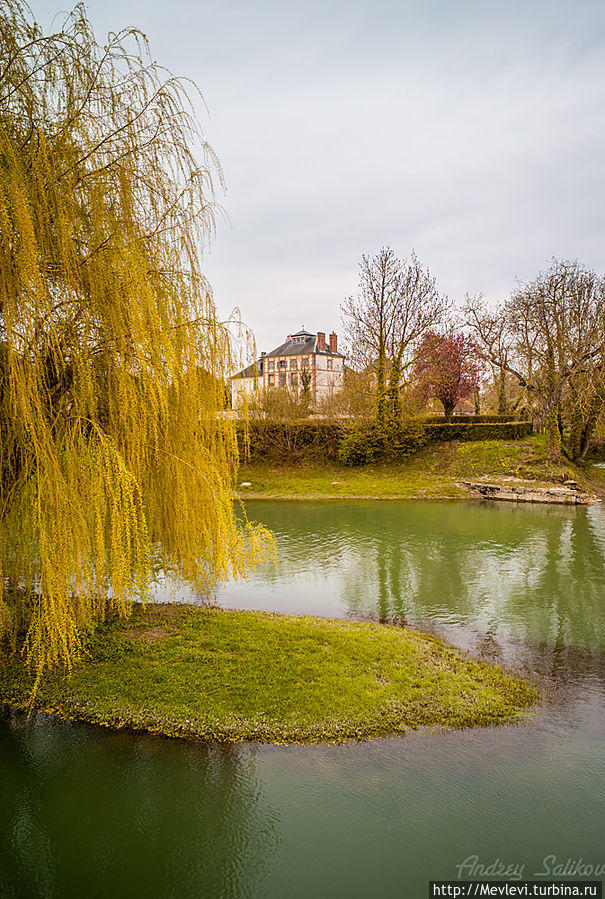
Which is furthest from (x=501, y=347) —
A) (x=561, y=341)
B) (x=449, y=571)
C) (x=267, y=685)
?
(x=267, y=685)

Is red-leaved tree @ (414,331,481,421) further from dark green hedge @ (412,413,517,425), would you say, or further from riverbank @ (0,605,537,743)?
riverbank @ (0,605,537,743)

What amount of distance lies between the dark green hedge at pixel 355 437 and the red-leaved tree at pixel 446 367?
2.12m

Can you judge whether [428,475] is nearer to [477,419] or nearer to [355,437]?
[355,437]

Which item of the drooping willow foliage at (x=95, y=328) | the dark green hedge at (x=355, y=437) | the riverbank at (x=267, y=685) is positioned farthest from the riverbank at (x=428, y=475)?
the drooping willow foliage at (x=95, y=328)

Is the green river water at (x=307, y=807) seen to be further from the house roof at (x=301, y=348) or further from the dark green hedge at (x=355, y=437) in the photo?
the house roof at (x=301, y=348)

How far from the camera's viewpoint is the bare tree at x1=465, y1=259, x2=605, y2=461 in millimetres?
22844

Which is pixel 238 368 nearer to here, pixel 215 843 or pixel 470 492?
pixel 215 843

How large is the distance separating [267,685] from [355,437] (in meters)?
21.3

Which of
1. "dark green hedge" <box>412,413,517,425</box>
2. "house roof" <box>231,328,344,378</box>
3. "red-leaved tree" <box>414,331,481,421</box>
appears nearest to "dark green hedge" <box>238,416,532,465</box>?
"dark green hedge" <box>412,413,517,425</box>

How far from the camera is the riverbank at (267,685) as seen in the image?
5719 mm

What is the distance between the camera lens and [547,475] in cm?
2247

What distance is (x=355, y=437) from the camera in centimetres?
2702

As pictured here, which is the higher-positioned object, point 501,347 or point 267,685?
point 501,347

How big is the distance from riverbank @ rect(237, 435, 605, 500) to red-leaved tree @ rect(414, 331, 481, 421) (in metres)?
3.56
